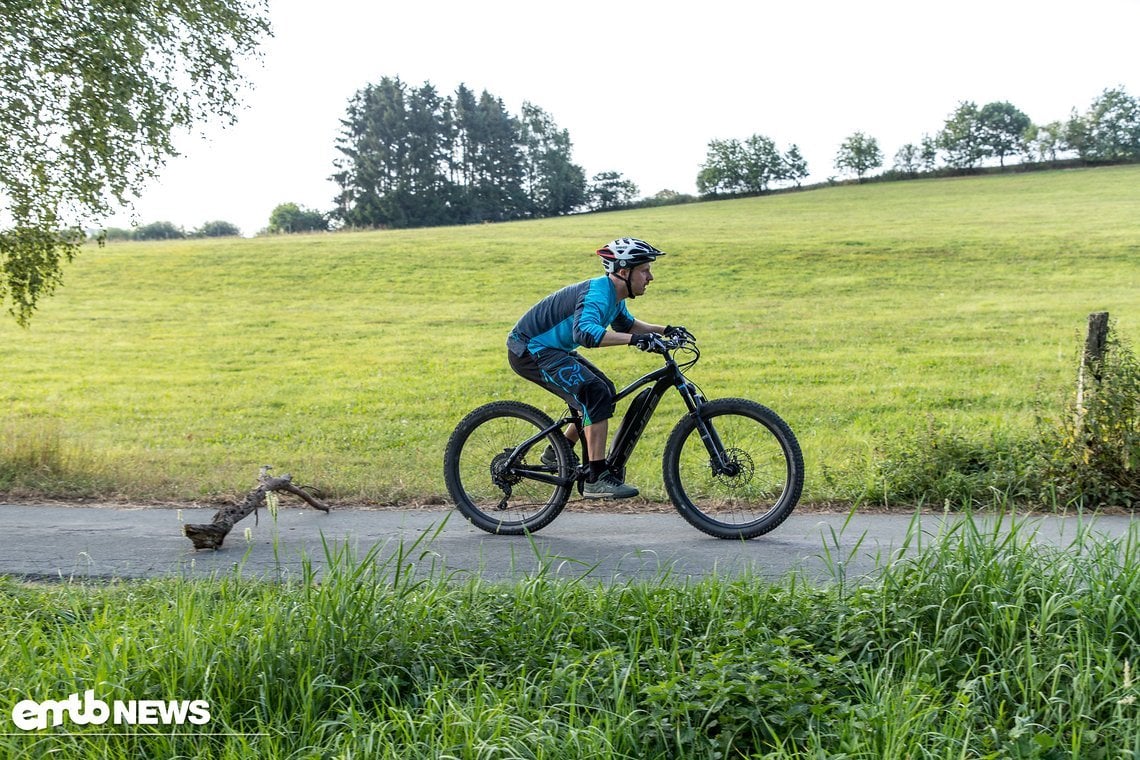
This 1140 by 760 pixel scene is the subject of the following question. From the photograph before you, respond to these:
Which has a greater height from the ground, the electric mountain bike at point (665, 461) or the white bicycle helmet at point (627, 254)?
the white bicycle helmet at point (627, 254)

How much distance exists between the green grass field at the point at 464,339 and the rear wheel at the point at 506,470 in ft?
4.40

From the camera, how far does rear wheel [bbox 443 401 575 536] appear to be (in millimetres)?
6988

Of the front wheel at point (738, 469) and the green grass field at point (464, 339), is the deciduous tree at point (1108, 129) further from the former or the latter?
the front wheel at point (738, 469)

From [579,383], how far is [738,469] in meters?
1.30

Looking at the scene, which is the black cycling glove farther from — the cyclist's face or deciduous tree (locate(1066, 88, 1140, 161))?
deciduous tree (locate(1066, 88, 1140, 161))

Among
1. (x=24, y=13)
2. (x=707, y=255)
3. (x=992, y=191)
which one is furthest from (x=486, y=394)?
(x=992, y=191)

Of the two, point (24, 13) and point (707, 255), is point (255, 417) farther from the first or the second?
point (707, 255)

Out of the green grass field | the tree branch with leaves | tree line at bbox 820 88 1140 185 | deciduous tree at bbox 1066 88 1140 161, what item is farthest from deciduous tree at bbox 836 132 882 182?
the tree branch with leaves

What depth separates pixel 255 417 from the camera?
15055 mm

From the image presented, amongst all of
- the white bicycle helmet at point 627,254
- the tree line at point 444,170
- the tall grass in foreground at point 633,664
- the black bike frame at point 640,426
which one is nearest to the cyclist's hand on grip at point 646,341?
the black bike frame at point 640,426

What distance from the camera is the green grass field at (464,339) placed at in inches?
427

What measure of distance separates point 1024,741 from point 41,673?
13.5 ft

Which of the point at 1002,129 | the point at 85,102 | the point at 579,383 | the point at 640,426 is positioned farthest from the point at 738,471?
the point at 1002,129

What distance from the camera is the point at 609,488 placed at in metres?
6.83
